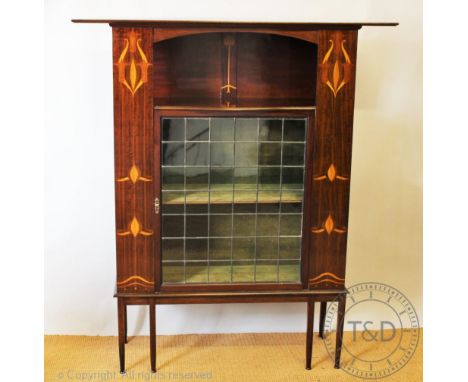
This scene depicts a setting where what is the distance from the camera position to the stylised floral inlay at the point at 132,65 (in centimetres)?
239

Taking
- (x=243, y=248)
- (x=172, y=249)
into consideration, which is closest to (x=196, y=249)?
(x=172, y=249)

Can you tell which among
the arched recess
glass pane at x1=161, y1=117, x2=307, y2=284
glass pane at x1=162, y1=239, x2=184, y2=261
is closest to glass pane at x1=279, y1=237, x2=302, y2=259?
glass pane at x1=161, y1=117, x2=307, y2=284

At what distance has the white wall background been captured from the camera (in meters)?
2.85

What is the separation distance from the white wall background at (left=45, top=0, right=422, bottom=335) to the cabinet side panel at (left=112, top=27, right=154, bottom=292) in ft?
1.56

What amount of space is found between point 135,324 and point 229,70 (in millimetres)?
1418

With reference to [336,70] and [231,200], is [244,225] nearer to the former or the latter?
[231,200]

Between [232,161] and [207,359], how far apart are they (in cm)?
98

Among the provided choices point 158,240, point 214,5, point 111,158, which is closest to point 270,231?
point 158,240

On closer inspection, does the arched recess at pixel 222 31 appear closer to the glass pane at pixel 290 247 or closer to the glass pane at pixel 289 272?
the glass pane at pixel 290 247

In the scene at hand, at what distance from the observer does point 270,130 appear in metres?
2.53

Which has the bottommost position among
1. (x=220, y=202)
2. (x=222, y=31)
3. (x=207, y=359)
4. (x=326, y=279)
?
(x=207, y=359)

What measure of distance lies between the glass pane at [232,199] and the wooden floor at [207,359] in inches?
17.5

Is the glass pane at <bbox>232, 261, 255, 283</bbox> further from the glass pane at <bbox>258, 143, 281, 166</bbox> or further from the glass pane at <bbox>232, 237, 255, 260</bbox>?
the glass pane at <bbox>258, 143, 281, 166</bbox>

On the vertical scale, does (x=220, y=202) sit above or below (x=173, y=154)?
below
